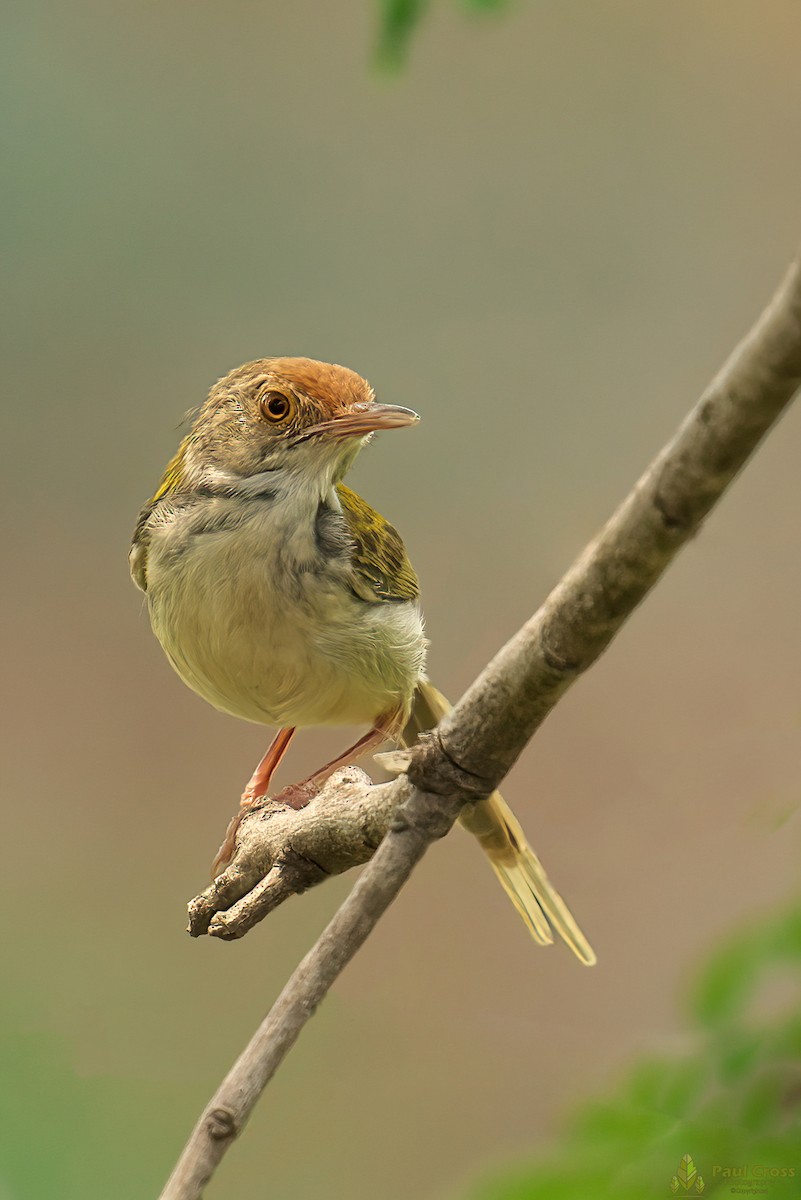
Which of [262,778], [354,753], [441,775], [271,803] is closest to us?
[441,775]

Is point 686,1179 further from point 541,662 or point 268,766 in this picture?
point 268,766

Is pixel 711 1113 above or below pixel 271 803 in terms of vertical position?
above

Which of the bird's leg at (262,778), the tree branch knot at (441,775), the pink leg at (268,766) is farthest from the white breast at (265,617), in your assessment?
the tree branch knot at (441,775)

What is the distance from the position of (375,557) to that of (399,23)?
1385 mm

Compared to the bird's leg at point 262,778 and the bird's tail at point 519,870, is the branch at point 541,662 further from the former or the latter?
the bird's leg at point 262,778

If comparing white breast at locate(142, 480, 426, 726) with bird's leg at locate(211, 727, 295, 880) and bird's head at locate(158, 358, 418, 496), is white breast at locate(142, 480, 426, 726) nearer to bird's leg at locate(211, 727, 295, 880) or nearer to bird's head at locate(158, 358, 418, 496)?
bird's head at locate(158, 358, 418, 496)

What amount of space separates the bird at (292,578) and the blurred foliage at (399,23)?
2.96 feet

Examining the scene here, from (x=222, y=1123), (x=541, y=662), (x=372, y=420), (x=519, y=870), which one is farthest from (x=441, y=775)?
(x=519, y=870)

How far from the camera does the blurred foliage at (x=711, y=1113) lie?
1.29 m

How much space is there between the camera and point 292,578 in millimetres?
2428

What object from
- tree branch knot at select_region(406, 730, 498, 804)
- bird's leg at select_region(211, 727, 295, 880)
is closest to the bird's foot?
bird's leg at select_region(211, 727, 295, 880)

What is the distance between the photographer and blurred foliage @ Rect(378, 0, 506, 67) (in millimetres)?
1378

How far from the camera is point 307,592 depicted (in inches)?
96.0
